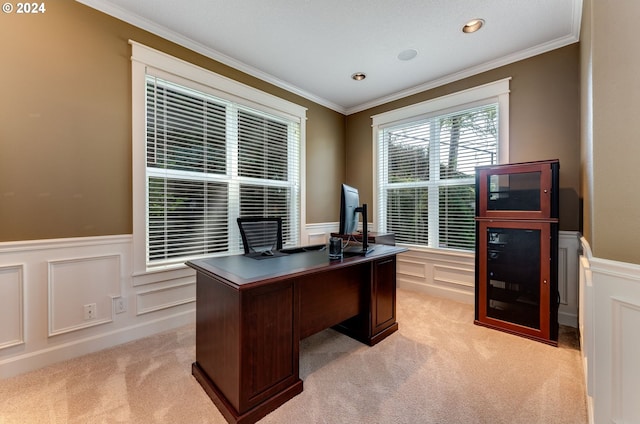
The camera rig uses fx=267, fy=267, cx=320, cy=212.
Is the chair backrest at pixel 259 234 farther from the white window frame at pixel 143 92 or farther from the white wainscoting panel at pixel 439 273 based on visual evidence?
the white wainscoting panel at pixel 439 273

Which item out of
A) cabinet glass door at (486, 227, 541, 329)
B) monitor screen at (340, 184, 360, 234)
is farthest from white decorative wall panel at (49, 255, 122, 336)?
cabinet glass door at (486, 227, 541, 329)

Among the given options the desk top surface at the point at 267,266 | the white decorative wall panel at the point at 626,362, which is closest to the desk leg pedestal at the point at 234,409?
the desk top surface at the point at 267,266

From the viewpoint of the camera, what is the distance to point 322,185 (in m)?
4.24

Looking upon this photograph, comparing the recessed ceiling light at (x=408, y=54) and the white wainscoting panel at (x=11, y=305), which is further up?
the recessed ceiling light at (x=408, y=54)

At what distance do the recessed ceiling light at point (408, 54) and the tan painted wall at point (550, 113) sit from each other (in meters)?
0.89

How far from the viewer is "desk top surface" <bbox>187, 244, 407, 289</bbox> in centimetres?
148

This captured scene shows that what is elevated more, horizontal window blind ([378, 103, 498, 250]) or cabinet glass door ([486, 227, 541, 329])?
horizontal window blind ([378, 103, 498, 250])

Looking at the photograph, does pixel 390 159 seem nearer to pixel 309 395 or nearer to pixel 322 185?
pixel 322 185

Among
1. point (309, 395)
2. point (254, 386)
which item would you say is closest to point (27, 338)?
point (254, 386)

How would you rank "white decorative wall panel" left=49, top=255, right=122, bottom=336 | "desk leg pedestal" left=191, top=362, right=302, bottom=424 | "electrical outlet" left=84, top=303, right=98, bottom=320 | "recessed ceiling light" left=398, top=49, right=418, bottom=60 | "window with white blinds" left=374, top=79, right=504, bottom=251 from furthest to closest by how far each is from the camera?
"window with white blinds" left=374, top=79, right=504, bottom=251, "recessed ceiling light" left=398, top=49, right=418, bottom=60, "electrical outlet" left=84, top=303, right=98, bottom=320, "white decorative wall panel" left=49, top=255, right=122, bottom=336, "desk leg pedestal" left=191, top=362, right=302, bottom=424

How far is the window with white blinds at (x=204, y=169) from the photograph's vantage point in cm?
256

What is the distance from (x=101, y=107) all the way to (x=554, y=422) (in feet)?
12.5

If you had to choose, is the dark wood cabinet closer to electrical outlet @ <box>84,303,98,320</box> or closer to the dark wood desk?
the dark wood desk

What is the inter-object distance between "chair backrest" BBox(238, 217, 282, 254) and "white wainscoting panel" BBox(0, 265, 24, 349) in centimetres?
156
